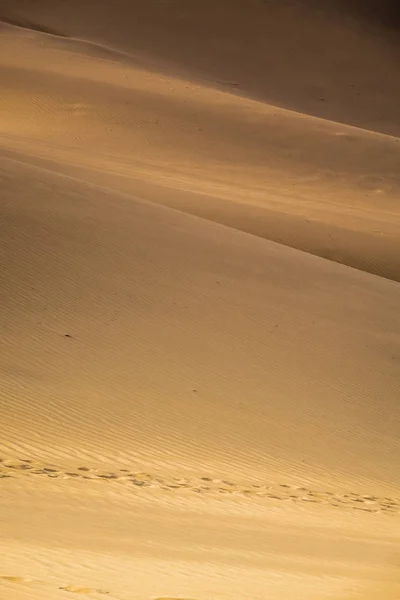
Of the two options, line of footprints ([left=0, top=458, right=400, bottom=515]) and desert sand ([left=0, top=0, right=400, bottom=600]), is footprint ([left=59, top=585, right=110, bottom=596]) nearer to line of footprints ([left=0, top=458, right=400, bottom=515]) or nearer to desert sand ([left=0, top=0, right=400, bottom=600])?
desert sand ([left=0, top=0, right=400, bottom=600])

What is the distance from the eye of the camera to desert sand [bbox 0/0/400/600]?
602 centimetres

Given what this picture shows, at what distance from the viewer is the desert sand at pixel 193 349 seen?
6.02 metres

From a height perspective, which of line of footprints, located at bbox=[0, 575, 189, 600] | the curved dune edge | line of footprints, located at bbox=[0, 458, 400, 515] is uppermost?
the curved dune edge

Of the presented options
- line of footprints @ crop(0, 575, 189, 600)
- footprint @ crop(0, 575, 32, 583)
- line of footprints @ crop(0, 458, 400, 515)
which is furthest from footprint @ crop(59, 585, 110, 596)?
line of footprints @ crop(0, 458, 400, 515)

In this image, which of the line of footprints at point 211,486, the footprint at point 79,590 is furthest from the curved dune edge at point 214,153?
the footprint at point 79,590

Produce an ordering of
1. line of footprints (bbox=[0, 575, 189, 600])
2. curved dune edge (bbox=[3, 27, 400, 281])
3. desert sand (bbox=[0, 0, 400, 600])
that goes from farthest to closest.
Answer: curved dune edge (bbox=[3, 27, 400, 281]) < desert sand (bbox=[0, 0, 400, 600]) < line of footprints (bbox=[0, 575, 189, 600])

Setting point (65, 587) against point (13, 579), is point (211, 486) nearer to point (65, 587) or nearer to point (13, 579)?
point (65, 587)

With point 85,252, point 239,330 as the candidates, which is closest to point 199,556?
point 239,330

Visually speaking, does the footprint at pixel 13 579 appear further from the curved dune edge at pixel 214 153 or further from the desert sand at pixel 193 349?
the curved dune edge at pixel 214 153

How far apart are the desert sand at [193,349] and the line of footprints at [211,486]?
1.1 inches

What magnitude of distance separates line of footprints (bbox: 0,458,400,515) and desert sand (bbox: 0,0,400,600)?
0.09 ft

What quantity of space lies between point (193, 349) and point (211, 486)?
299 cm

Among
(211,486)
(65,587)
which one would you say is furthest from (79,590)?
(211,486)

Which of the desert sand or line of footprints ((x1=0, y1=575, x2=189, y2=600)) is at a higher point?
the desert sand
